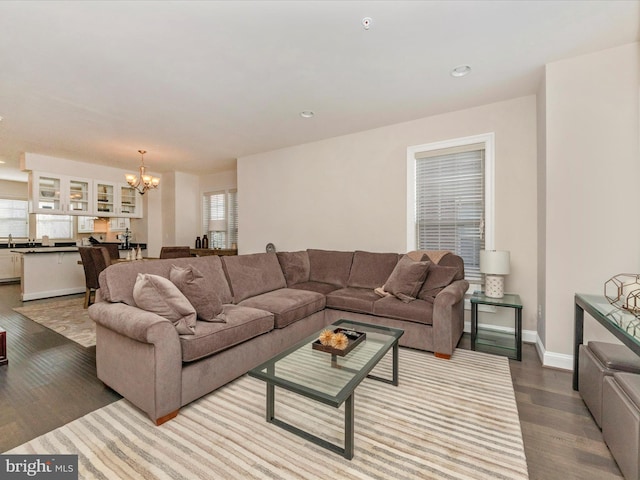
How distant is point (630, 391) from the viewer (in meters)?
1.47

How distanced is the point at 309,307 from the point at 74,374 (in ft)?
6.92

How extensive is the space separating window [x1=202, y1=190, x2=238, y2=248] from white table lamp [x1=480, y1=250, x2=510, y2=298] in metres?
4.99

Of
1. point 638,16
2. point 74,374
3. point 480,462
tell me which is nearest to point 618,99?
point 638,16

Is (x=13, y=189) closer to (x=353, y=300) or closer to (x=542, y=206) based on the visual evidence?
(x=353, y=300)

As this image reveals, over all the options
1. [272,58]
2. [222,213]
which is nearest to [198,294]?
[272,58]

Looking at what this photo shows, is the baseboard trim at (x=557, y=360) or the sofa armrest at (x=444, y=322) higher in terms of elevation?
the sofa armrest at (x=444, y=322)

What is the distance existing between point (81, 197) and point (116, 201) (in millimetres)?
632

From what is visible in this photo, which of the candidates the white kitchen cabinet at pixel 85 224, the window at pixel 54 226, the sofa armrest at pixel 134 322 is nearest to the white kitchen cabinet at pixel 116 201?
the white kitchen cabinet at pixel 85 224

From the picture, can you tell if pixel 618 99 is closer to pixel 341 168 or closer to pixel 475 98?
pixel 475 98

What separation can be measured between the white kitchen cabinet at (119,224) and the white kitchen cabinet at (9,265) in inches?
107

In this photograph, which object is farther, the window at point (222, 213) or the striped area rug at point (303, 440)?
the window at point (222, 213)

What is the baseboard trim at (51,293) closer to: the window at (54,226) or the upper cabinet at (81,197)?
the upper cabinet at (81,197)

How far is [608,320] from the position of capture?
1.79 meters

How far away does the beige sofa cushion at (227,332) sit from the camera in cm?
197
